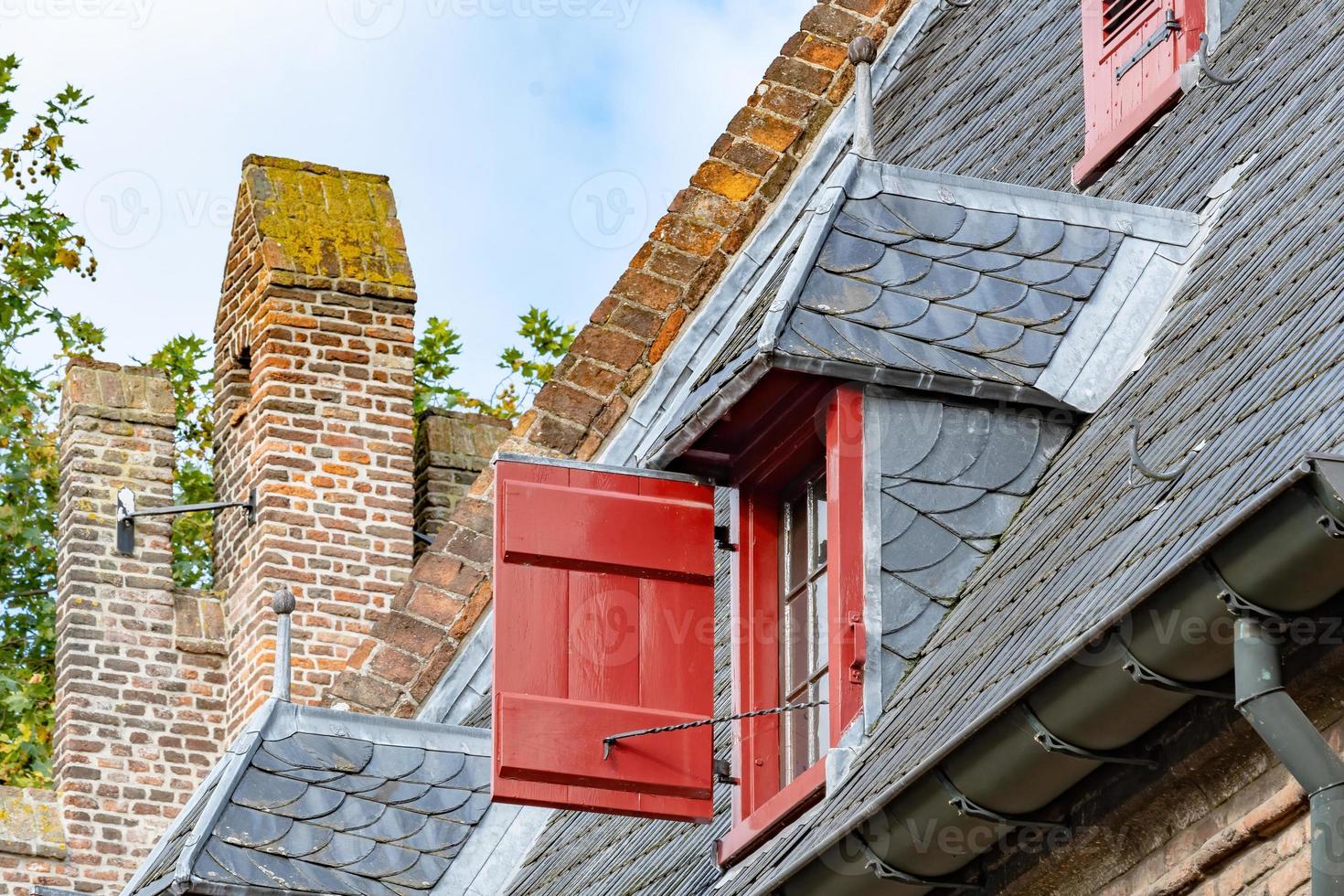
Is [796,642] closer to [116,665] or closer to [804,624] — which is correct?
[804,624]

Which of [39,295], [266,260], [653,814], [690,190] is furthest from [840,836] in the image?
[39,295]

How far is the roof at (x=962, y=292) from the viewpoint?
682cm

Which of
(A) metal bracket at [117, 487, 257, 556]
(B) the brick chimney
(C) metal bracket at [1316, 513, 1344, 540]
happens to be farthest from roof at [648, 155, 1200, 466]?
(A) metal bracket at [117, 487, 257, 556]

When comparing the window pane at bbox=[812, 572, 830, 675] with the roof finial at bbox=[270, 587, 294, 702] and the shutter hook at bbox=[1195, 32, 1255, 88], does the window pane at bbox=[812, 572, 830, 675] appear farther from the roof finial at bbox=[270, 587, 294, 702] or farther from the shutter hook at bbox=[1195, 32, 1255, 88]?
the roof finial at bbox=[270, 587, 294, 702]

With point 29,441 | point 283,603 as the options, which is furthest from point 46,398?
point 283,603

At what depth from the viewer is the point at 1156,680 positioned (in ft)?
16.4

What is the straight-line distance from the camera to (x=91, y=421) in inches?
620

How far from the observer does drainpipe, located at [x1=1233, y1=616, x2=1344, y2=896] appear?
4.64 metres

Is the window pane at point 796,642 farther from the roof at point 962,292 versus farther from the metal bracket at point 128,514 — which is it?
the metal bracket at point 128,514

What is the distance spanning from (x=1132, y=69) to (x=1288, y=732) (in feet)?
13.1

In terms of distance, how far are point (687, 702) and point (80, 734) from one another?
8596 mm

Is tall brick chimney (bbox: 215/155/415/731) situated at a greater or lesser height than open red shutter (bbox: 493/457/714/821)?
greater

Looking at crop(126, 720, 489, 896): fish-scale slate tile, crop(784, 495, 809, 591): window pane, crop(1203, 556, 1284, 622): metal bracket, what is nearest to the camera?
crop(1203, 556, 1284, 622): metal bracket

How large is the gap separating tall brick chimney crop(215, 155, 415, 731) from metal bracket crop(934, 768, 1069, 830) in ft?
29.4
